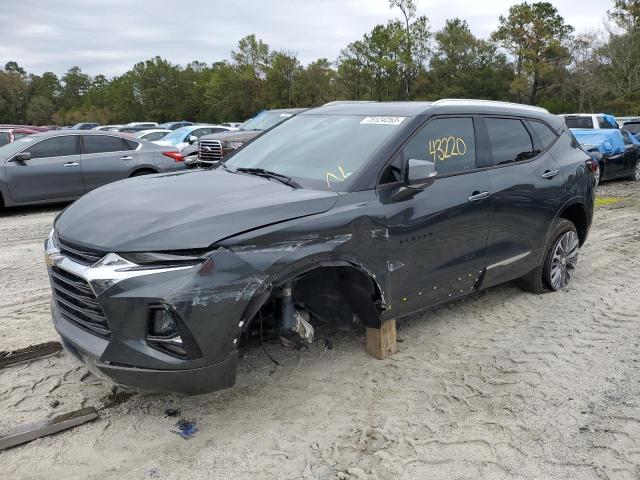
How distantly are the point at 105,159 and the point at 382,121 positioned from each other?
8.35 m

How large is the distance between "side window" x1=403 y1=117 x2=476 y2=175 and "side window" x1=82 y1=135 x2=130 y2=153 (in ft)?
28.3

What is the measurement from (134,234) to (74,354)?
0.83m

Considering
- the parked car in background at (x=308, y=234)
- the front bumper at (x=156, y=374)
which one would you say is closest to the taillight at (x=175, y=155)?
the parked car in background at (x=308, y=234)

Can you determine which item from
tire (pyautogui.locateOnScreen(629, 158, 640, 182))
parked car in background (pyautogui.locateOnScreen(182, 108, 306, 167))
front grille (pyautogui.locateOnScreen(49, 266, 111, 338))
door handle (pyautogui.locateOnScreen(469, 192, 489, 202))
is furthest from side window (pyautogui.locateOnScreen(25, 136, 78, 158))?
tire (pyautogui.locateOnScreen(629, 158, 640, 182))

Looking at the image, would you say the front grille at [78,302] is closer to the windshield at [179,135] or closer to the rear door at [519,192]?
the rear door at [519,192]

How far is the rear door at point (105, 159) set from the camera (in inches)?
419

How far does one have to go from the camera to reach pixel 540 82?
46688 mm

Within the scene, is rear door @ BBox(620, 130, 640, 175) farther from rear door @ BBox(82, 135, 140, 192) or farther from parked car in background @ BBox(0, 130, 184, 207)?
rear door @ BBox(82, 135, 140, 192)

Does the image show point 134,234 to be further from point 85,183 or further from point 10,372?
point 85,183

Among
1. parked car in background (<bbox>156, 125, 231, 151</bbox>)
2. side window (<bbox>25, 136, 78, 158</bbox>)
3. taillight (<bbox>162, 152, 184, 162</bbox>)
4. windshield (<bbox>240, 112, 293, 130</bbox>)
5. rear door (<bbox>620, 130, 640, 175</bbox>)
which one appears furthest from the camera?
parked car in background (<bbox>156, 125, 231, 151</bbox>)

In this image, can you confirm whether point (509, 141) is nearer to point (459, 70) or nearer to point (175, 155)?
point (175, 155)

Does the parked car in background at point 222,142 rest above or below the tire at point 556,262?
above

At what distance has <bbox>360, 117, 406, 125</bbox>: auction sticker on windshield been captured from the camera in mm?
3948

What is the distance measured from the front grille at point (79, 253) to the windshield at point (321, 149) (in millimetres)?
1385
